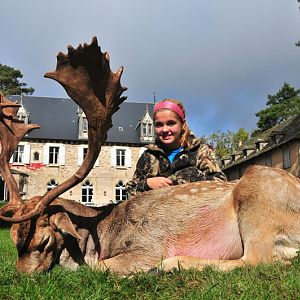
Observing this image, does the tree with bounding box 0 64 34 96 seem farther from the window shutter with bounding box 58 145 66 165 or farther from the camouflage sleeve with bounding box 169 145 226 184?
the camouflage sleeve with bounding box 169 145 226 184

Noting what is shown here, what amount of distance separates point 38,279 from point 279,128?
4598cm

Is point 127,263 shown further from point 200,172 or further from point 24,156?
point 24,156

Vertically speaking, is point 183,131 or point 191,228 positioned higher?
point 183,131

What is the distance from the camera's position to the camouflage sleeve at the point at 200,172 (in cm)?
→ 668

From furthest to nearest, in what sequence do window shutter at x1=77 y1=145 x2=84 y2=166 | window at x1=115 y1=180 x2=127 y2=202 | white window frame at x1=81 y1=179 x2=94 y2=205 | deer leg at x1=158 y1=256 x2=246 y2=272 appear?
window at x1=115 y1=180 x2=127 y2=202 < window shutter at x1=77 y1=145 x2=84 y2=166 < white window frame at x1=81 y1=179 x2=94 y2=205 < deer leg at x1=158 y1=256 x2=246 y2=272

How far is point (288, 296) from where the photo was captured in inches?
127

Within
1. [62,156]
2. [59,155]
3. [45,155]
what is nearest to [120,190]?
[62,156]

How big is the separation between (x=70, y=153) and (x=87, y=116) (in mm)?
46472

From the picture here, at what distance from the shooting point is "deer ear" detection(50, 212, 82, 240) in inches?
204

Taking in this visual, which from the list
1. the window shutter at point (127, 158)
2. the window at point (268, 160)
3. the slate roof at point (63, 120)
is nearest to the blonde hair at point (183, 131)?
the window at point (268, 160)

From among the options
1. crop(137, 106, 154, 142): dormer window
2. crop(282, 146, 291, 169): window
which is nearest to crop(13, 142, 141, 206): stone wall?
crop(137, 106, 154, 142): dormer window

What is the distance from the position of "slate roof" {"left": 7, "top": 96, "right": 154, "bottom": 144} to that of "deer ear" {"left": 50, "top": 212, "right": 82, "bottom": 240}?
151 feet

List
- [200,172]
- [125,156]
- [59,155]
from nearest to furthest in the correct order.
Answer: [200,172]
[59,155]
[125,156]

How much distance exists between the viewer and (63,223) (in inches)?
206
